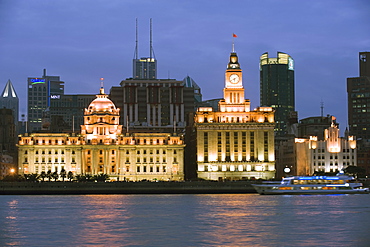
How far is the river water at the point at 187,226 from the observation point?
78562 mm

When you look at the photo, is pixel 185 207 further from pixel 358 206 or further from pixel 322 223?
pixel 322 223

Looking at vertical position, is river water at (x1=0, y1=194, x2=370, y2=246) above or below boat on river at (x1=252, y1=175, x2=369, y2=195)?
below

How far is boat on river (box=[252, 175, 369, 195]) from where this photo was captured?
19325 cm

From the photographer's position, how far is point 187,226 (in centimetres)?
9481

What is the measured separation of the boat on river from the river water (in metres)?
64.0

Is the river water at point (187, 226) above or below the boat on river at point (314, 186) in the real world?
below

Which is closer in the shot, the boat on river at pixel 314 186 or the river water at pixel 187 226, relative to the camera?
the river water at pixel 187 226

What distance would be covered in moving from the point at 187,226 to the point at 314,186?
346ft

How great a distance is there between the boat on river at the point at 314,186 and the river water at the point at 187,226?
64.0m

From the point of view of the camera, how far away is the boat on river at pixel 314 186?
7608 inches

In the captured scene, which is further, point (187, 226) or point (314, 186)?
point (314, 186)

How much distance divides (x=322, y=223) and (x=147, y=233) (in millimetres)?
23321

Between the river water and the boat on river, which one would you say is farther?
the boat on river

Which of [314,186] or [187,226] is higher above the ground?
[314,186]
